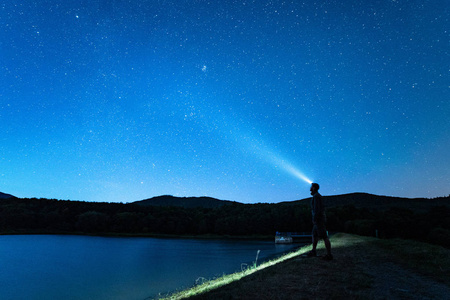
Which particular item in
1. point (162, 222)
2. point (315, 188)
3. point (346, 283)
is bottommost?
point (162, 222)

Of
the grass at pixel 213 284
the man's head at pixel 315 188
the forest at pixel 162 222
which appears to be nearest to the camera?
the man's head at pixel 315 188

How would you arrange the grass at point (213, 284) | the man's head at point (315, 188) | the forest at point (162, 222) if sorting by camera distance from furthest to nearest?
the forest at point (162, 222) → the grass at point (213, 284) → the man's head at point (315, 188)

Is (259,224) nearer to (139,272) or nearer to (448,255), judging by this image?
(139,272)

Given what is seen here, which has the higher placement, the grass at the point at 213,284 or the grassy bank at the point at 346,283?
the grassy bank at the point at 346,283

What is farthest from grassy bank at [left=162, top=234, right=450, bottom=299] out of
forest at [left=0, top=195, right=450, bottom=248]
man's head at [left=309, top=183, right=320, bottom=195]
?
forest at [left=0, top=195, right=450, bottom=248]

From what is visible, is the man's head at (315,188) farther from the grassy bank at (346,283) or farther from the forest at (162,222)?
the forest at (162,222)

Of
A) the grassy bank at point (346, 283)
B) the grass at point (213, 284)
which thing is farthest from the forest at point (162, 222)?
the grassy bank at point (346, 283)

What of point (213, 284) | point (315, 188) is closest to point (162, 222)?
point (213, 284)

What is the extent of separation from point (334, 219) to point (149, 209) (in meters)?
113

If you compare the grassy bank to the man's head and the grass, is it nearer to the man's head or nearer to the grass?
the grass

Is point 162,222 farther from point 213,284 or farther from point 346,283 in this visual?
point 346,283

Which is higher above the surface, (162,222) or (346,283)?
(346,283)

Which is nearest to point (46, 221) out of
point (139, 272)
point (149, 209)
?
point (149, 209)

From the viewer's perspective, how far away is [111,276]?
37.1m
